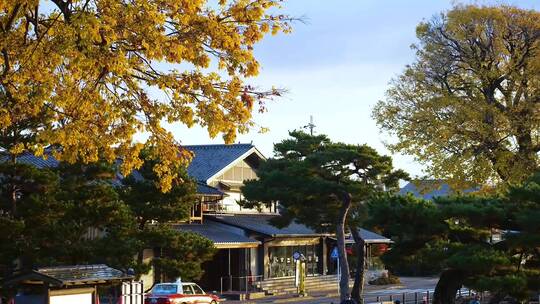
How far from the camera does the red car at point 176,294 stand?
31469 millimetres

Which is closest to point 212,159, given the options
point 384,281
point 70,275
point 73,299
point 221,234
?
point 221,234

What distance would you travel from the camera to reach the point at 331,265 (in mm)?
56969

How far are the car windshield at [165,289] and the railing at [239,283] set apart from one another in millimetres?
12693

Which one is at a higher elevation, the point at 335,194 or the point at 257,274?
the point at 335,194

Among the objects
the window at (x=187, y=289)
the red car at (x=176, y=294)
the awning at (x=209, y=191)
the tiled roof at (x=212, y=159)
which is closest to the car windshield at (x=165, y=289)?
the red car at (x=176, y=294)

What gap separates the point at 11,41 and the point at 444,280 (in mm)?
11648

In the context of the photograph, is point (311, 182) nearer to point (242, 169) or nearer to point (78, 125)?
point (242, 169)

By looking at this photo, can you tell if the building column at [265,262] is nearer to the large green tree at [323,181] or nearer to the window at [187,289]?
the large green tree at [323,181]

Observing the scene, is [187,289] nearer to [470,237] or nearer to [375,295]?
[375,295]

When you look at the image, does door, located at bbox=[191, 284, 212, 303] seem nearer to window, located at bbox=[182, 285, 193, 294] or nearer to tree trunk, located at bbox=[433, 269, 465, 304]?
window, located at bbox=[182, 285, 193, 294]

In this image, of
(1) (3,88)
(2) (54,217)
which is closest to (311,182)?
(2) (54,217)

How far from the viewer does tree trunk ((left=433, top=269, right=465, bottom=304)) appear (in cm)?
1936

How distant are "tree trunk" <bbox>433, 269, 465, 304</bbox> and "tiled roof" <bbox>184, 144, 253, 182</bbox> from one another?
2844 centimetres

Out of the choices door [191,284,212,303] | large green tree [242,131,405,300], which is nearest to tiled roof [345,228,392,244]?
large green tree [242,131,405,300]
